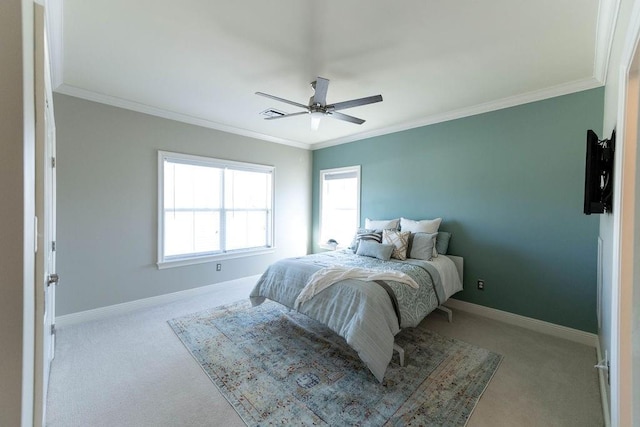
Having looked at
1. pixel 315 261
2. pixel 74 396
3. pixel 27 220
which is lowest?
pixel 74 396

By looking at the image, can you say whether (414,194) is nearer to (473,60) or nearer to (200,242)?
(473,60)

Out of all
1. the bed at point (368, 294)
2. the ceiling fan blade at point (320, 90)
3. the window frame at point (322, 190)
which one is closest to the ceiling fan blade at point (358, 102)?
the ceiling fan blade at point (320, 90)

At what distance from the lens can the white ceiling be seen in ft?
5.74

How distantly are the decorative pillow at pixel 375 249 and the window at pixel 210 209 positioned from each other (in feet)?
6.72

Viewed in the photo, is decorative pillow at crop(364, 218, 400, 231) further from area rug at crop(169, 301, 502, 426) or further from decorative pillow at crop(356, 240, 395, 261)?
area rug at crop(169, 301, 502, 426)

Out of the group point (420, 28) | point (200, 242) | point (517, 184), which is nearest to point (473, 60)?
point (420, 28)

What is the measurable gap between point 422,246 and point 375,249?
587 mm

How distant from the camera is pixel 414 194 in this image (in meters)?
3.99

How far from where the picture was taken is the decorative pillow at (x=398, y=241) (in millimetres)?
3330

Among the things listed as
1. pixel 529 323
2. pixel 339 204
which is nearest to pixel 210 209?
pixel 339 204

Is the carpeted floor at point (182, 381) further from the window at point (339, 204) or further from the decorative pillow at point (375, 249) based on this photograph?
the window at point (339, 204)

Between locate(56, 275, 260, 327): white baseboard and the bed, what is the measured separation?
1.37 metres

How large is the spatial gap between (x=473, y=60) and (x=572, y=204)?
73.0 inches

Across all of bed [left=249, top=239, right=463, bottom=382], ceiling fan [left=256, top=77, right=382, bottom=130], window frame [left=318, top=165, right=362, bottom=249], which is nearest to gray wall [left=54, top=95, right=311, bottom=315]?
bed [left=249, top=239, right=463, bottom=382]
